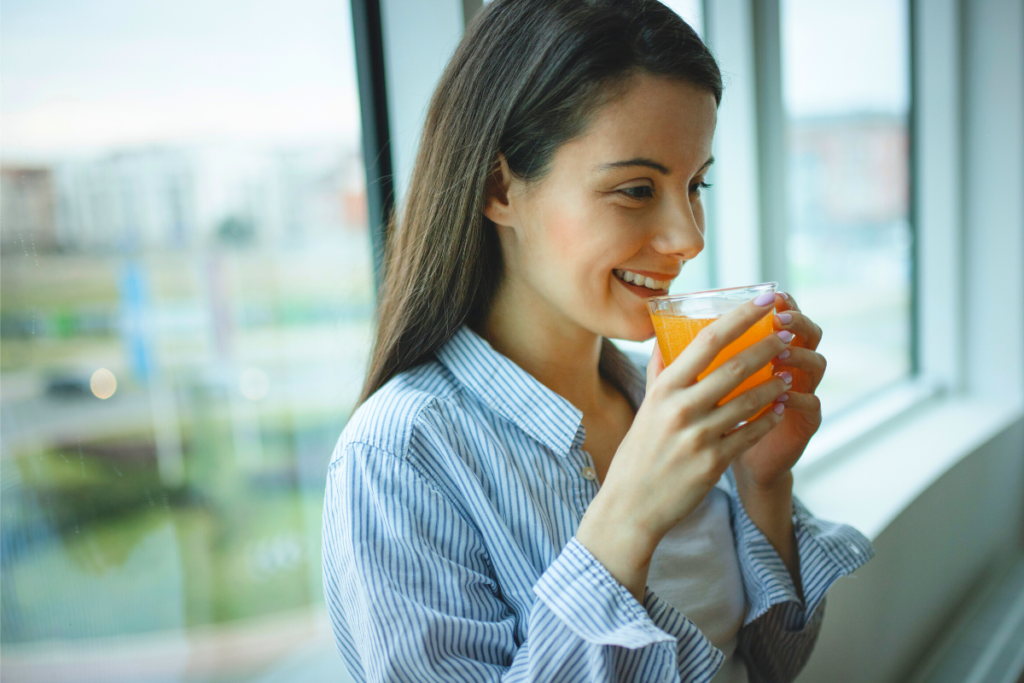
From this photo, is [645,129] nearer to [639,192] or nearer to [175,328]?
[639,192]

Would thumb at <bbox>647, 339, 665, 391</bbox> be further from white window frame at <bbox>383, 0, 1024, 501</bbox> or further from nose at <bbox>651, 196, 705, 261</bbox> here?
white window frame at <bbox>383, 0, 1024, 501</bbox>

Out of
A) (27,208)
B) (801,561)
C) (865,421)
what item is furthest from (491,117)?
(865,421)

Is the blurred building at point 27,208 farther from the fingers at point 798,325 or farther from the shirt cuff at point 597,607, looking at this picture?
the fingers at point 798,325

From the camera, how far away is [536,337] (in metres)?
1.19

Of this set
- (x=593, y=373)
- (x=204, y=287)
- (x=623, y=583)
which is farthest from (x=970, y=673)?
(x=204, y=287)

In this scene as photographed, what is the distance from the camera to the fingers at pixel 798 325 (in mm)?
974

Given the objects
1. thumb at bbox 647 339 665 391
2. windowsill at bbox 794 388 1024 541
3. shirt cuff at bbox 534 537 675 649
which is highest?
thumb at bbox 647 339 665 391

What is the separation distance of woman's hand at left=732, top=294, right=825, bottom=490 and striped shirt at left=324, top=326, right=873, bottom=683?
19 cm

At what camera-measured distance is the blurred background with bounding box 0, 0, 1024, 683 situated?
1095 mm

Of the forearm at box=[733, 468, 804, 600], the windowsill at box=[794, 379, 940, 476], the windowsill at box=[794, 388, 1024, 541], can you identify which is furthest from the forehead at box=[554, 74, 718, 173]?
the windowsill at box=[794, 379, 940, 476]

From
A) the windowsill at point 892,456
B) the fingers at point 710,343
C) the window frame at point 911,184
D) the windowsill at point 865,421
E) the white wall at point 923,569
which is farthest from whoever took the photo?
the windowsill at point 865,421

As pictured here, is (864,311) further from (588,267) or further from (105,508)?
(105,508)

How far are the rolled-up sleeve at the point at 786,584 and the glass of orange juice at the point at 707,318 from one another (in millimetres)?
467

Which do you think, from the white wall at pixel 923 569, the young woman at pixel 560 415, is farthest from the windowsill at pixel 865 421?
the young woman at pixel 560 415
